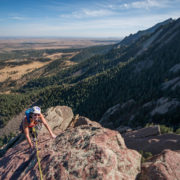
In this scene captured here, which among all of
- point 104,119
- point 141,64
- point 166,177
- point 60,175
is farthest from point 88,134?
point 141,64

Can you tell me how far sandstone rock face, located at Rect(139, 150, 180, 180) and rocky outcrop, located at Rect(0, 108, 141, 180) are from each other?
2.18 feet

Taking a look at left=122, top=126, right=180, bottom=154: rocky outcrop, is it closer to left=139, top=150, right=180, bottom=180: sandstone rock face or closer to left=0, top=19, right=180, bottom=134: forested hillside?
left=139, top=150, right=180, bottom=180: sandstone rock face

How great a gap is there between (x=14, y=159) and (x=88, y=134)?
7.08 m

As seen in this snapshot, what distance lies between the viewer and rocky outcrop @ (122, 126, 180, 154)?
16.9 meters

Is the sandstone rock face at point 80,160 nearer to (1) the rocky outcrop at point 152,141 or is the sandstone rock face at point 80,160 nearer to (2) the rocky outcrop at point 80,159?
(2) the rocky outcrop at point 80,159

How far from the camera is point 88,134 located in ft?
39.7

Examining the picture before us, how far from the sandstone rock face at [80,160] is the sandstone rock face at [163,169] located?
0.68 metres

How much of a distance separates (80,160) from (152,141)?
12.9 metres

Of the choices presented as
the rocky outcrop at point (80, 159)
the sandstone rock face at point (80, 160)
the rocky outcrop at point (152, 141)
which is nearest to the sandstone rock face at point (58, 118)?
the rocky outcrop at point (152, 141)

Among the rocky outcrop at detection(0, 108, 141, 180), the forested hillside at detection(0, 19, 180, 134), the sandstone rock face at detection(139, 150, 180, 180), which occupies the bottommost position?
the forested hillside at detection(0, 19, 180, 134)

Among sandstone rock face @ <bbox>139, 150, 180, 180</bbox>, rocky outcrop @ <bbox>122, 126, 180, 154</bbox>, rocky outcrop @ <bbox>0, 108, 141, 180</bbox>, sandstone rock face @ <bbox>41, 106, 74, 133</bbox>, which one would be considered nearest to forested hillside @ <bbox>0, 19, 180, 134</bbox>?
rocky outcrop @ <bbox>122, 126, 180, 154</bbox>

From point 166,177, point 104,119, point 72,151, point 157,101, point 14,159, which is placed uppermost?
point 72,151

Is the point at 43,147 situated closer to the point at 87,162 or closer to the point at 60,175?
the point at 60,175

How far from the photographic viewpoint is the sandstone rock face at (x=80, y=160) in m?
9.02
